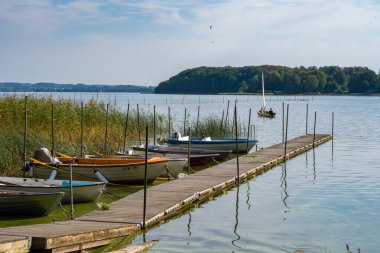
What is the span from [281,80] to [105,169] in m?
147

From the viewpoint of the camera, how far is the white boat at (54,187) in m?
16.4

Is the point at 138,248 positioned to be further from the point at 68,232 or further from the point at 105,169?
the point at 105,169

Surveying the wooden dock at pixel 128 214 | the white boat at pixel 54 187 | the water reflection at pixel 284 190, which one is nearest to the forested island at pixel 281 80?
the water reflection at pixel 284 190

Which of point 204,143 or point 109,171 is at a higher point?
point 204,143

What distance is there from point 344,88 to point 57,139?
156m

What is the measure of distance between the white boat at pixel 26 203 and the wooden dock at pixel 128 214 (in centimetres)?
115

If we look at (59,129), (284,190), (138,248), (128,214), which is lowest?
(284,190)

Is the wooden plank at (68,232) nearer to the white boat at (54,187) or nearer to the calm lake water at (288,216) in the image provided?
the calm lake water at (288,216)

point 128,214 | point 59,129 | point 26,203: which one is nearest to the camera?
point 128,214

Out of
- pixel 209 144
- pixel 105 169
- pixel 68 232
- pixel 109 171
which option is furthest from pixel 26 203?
pixel 209 144

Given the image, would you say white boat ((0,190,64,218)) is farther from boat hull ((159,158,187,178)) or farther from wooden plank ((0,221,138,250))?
boat hull ((159,158,187,178))

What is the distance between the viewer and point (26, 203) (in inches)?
609

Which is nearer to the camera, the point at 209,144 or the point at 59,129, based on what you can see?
the point at 59,129

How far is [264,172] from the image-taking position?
25.3 meters
